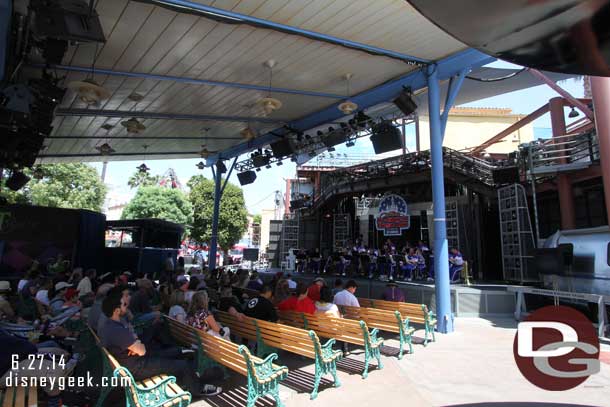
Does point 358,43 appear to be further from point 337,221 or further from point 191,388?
point 337,221

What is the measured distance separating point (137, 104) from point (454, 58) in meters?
8.14

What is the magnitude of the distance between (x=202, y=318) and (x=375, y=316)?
10.3 ft

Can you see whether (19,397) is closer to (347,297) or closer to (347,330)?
(347,330)

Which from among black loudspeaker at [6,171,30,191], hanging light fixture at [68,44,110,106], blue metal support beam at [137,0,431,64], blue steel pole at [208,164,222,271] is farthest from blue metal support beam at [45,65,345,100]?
blue steel pole at [208,164,222,271]

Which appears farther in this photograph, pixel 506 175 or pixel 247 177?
pixel 247 177

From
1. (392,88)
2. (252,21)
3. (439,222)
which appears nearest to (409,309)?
(439,222)

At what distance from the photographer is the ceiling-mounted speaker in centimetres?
133

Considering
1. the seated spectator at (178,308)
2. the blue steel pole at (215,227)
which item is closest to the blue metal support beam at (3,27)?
the seated spectator at (178,308)

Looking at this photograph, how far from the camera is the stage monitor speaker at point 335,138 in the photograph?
35.6ft

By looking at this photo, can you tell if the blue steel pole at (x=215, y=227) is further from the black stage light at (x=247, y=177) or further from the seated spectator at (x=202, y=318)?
the seated spectator at (x=202, y=318)

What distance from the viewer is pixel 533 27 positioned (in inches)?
56.4

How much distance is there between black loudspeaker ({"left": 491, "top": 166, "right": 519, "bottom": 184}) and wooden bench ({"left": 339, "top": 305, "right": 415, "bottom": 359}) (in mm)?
8649

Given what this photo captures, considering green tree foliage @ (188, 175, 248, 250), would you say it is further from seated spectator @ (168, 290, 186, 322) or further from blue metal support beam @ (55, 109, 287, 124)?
seated spectator @ (168, 290, 186, 322)

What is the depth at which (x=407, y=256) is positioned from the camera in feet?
42.0
